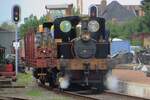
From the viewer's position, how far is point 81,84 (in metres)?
24.2

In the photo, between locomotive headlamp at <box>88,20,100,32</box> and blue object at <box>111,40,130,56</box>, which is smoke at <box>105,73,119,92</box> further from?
blue object at <box>111,40,130,56</box>

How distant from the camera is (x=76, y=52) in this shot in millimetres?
22203

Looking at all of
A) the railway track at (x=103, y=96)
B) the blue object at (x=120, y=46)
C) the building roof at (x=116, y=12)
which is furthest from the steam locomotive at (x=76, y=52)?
the building roof at (x=116, y=12)

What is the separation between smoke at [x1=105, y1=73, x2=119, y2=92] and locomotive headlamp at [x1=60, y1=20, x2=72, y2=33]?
8.15ft

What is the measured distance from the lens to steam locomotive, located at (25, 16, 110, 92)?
72.6 ft

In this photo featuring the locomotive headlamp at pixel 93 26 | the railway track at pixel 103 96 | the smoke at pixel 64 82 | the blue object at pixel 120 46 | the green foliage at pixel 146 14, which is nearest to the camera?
the railway track at pixel 103 96

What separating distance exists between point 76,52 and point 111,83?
7.92ft

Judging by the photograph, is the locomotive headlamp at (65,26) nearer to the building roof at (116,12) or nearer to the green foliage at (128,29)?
the green foliage at (128,29)

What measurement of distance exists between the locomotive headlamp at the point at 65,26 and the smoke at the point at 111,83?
249 cm

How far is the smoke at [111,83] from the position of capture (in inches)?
910

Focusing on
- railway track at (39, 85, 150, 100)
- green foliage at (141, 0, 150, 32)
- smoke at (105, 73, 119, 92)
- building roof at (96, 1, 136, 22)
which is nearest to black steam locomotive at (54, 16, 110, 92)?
smoke at (105, 73, 119, 92)

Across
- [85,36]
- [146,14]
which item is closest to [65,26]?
[85,36]

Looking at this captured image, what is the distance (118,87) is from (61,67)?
137 inches

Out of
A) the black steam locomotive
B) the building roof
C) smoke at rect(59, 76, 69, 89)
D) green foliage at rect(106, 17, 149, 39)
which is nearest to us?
the black steam locomotive
